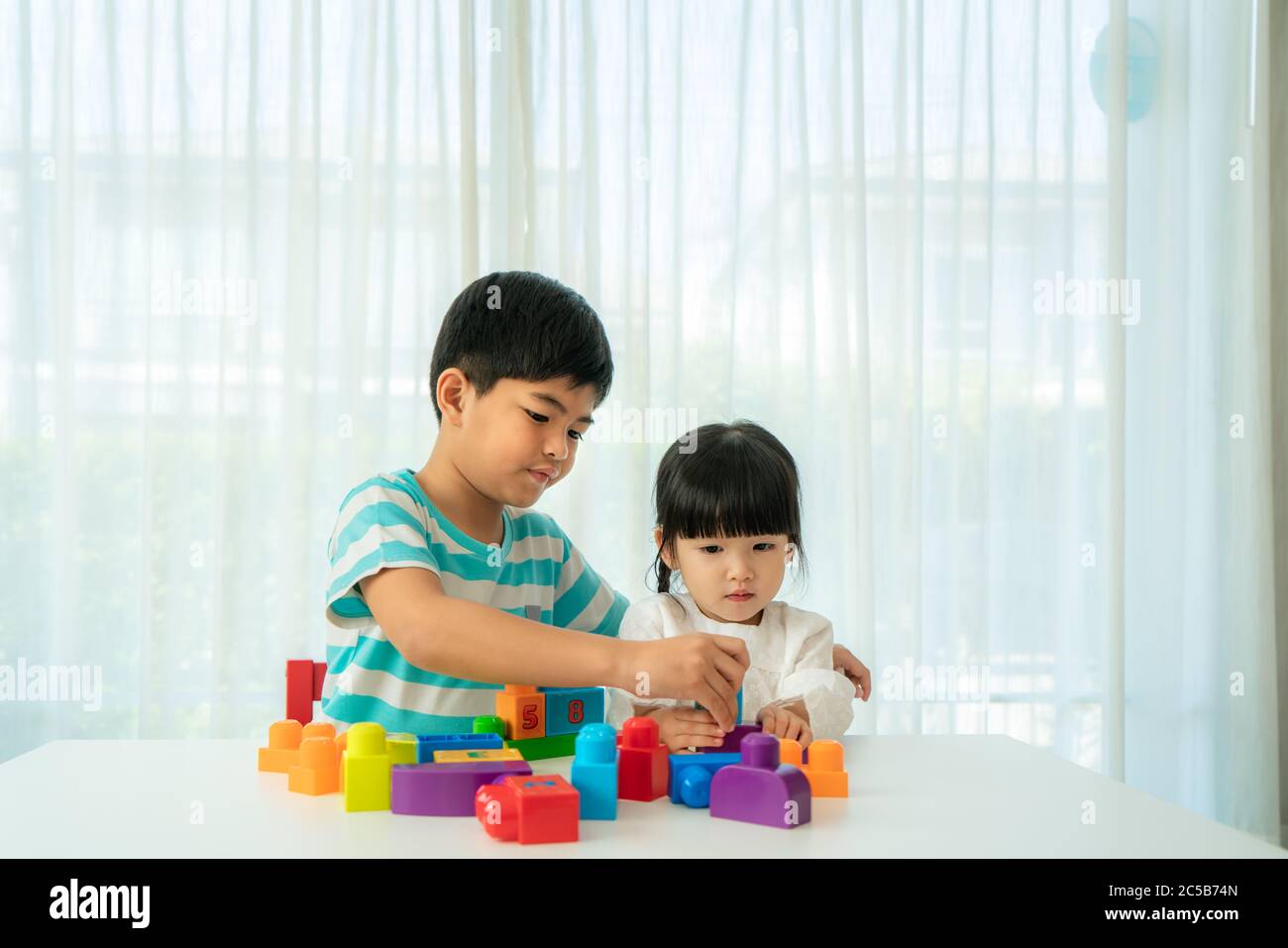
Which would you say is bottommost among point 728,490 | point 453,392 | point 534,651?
point 534,651

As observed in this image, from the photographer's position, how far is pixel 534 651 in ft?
2.86

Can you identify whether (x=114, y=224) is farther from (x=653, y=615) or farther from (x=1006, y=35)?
(x=1006, y=35)

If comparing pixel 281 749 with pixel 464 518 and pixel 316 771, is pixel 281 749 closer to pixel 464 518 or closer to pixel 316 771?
pixel 316 771

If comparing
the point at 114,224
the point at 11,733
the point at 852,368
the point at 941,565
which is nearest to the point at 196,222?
the point at 114,224

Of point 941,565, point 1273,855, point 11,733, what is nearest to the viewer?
point 1273,855

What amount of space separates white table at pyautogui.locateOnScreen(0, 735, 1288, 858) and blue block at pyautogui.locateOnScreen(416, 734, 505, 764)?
7 centimetres

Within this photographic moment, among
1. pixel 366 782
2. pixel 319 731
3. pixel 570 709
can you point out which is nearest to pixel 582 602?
pixel 570 709

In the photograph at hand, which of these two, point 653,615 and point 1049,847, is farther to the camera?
point 653,615

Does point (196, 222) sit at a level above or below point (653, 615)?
above

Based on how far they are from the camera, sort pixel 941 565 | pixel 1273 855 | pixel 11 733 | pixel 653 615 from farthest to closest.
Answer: pixel 941 565, pixel 11 733, pixel 653 615, pixel 1273 855

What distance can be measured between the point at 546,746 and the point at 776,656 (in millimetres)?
330

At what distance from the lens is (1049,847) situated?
63 cm

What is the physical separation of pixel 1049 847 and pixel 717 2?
201 centimetres

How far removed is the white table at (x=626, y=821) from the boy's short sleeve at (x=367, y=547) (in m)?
0.19
